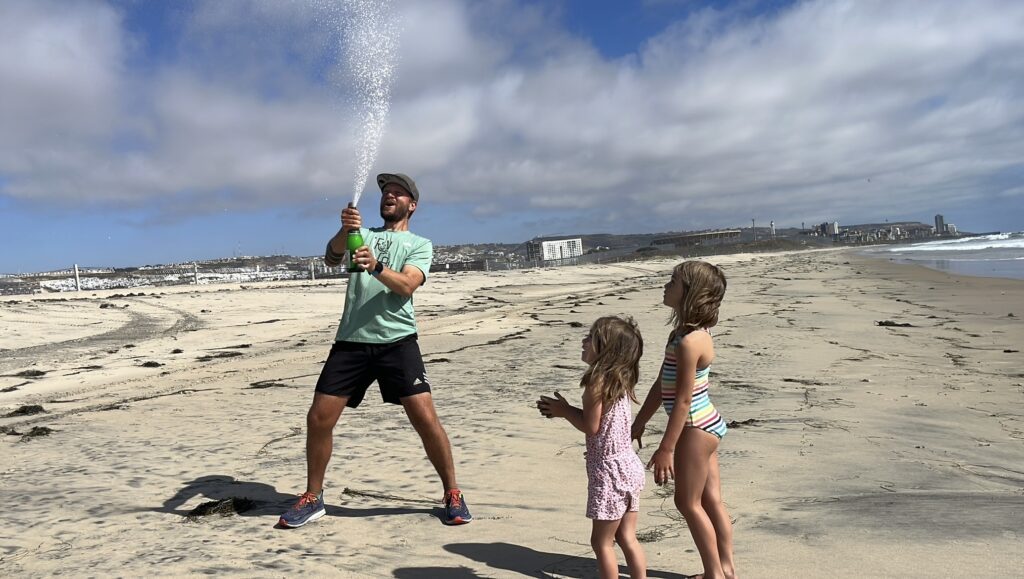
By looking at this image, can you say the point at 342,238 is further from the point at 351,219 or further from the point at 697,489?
the point at 697,489

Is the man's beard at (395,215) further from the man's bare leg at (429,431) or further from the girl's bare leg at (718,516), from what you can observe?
the girl's bare leg at (718,516)

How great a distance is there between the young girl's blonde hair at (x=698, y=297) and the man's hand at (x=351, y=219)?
179 cm

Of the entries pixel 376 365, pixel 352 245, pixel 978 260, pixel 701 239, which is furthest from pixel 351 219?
pixel 701 239

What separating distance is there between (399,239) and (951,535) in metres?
3.36

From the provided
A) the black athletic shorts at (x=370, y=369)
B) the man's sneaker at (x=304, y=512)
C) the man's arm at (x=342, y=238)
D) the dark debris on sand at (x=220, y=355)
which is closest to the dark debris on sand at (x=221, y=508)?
the man's sneaker at (x=304, y=512)

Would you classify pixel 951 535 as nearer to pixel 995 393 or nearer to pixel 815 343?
pixel 995 393

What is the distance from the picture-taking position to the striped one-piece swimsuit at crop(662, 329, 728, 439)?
3.03 m

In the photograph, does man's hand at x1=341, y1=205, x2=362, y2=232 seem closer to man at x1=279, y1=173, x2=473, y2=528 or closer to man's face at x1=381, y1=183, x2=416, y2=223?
man at x1=279, y1=173, x2=473, y2=528

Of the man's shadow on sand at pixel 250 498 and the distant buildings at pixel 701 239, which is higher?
the distant buildings at pixel 701 239

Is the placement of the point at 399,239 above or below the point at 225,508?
above

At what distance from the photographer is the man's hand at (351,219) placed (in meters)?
3.84

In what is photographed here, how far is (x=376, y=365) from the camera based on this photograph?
4109 mm

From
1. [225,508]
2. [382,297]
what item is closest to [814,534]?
[382,297]

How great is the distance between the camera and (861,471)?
14.9ft
